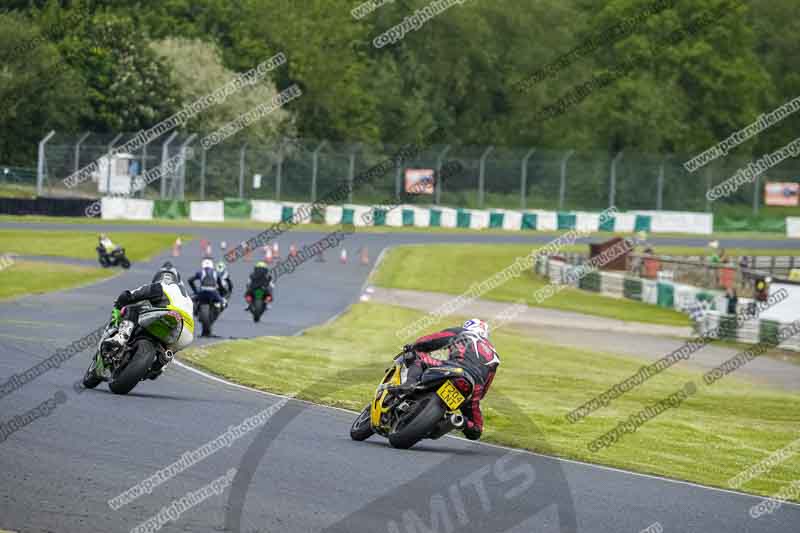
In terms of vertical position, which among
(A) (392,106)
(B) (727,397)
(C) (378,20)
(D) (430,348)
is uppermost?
(C) (378,20)

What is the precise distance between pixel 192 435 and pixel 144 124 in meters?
57.0

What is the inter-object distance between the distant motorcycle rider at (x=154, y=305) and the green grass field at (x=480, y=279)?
23883 millimetres

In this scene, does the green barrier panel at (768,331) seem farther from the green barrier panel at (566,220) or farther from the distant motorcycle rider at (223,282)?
the green barrier panel at (566,220)

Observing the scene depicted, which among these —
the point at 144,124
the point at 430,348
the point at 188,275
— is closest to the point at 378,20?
the point at 144,124

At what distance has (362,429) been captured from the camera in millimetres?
12000

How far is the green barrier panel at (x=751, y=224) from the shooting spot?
241 feet

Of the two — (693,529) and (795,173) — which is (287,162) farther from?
(693,529)

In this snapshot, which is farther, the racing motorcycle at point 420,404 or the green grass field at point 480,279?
the green grass field at point 480,279

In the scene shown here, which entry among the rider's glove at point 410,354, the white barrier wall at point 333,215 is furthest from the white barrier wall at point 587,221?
the rider's glove at point 410,354

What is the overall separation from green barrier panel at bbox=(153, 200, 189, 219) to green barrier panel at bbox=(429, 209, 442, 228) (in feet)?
40.4

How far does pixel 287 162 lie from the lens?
6200cm

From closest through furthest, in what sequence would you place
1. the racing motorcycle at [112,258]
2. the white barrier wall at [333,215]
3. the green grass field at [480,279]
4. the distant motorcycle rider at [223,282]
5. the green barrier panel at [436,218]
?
the distant motorcycle rider at [223,282] < the green grass field at [480,279] < the racing motorcycle at [112,258] < the white barrier wall at [333,215] < the green barrier panel at [436,218]

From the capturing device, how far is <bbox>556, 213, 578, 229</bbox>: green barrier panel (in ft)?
218

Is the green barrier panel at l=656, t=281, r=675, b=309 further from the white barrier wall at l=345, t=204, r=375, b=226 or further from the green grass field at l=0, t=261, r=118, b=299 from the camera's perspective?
the white barrier wall at l=345, t=204, r=375, b=226
